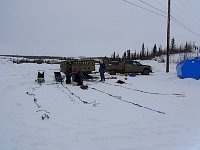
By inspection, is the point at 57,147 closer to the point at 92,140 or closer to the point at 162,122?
the point at 92,140

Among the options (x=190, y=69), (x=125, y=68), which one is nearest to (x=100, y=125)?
(x=190, y=69)

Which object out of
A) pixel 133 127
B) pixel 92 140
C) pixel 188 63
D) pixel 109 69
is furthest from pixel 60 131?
pixel 109 69

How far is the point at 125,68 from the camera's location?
35469 millimetres

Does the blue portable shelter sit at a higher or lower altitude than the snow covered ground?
higher

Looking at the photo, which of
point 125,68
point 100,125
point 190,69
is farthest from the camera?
point 125,68

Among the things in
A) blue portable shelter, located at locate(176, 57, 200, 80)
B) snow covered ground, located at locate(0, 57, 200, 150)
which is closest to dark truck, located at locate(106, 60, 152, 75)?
blue portable shelter, located at locate(176, 57, 200, 80)

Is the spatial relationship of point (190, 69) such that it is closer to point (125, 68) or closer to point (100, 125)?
point (125, 68)

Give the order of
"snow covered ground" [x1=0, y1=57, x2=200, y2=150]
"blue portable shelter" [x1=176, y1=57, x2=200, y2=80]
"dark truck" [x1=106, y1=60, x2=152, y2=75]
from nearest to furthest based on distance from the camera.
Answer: "snow covered ground" [x1=0, y1=57, x2=200, y2=150]
"blue portable shelter" [x1=176, y1=57, x2=200, y2=80]
"dark truck" [x1=106, y1=60, x2=152, y2=75]

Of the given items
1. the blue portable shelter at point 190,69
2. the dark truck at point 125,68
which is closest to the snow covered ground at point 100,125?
the blue portable shelter at point 190,69

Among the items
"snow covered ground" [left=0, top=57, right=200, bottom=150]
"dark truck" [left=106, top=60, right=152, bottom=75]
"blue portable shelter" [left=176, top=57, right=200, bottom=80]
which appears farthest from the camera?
"dark truck" [left=106, top=60, right=152, bottom=75]

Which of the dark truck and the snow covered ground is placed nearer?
the snow covered ground

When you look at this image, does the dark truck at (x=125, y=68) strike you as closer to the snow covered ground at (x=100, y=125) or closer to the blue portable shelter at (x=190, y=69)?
the blue portable shelter at (x=190, y=69)

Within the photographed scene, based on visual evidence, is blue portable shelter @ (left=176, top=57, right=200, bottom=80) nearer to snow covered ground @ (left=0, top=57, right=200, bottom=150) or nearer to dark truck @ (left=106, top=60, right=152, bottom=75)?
dark truck @ (left=106, top=60, right=152, bottom=75)

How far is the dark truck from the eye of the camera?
1391 inches
